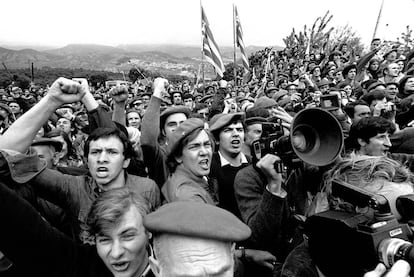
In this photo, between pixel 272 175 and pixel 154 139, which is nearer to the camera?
pixel 272 175

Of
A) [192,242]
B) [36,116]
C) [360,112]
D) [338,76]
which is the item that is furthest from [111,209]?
[338,76]

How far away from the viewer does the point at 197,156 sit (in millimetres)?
2922

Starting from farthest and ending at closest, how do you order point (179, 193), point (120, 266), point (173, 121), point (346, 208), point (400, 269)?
point (173, 121) → point (179, 193) → point (120, 266) → point (346, 208) → point (400, 269)

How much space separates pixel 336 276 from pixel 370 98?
4314mm

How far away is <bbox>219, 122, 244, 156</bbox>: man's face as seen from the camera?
3.60m

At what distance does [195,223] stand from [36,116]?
108cm

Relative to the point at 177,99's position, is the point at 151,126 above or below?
above

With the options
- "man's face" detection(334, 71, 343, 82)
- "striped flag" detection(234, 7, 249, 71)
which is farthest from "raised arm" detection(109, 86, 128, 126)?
"man's face" detection(334, 71, 343, 82)

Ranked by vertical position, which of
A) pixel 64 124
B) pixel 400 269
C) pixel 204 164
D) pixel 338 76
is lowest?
pixel 64 124

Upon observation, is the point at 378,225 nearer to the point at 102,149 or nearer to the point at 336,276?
the point at 336,276

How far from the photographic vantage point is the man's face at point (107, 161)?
8.79 feet

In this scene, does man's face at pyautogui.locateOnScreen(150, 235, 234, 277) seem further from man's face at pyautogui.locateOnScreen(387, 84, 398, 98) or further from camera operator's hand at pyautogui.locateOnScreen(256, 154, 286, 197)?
man's face at pyautogui.locateOnScreen(387, 84, 398, 98)

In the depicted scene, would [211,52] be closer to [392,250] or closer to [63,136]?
[63,136]

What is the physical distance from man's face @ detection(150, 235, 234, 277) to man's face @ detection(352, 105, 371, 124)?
147 inches
